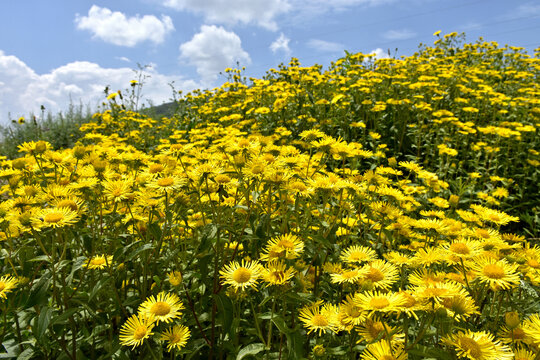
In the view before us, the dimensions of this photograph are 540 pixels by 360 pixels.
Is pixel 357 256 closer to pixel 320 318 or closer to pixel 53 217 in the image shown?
pixel 320 318

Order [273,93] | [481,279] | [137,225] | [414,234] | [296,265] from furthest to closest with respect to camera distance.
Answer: [273,93] → [414,234] → [137,225] → [296,265] → [481,279]

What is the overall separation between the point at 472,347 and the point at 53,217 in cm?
147

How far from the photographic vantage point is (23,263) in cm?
145

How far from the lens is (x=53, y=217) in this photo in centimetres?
125

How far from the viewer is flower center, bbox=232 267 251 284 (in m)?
1.18

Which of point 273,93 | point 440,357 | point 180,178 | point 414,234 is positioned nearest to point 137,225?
point 180,178

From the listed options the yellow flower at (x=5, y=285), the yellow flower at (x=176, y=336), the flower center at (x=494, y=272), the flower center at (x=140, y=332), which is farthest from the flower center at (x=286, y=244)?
the yellow flower at (x=5, y=285)

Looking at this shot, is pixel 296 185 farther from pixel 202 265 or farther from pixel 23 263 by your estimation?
pixel 23 263

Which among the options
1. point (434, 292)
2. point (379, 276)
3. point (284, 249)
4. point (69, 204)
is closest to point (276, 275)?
point (284, 249)

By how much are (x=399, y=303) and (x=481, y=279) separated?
0.36 metres

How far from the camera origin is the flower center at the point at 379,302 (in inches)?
38.0

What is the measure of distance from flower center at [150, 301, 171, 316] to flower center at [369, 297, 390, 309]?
703 millimetres

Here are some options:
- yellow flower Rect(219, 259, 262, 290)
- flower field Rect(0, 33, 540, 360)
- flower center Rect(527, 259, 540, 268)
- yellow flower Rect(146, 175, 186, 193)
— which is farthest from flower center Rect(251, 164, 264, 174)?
flower center Rect(527, 259, 540, 268)

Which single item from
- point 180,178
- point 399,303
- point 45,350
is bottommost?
point 45,350
